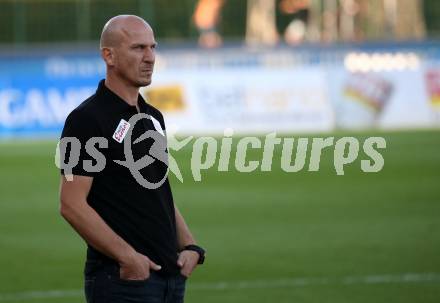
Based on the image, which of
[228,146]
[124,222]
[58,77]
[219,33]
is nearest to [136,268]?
[124,222]

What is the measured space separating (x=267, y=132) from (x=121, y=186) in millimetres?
22540

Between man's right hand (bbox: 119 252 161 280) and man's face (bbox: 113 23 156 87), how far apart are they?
31.8 inches

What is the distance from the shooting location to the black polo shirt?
5297 mm

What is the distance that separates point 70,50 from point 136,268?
24.4 metres

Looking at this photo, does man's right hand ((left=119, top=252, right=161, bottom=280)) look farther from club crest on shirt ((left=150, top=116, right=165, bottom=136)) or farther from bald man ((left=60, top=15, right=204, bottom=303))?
club crest on shirt ((left=150, top=116, right=165, bottom=136))

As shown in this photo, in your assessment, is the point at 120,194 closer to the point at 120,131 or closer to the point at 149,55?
the point at 120,131

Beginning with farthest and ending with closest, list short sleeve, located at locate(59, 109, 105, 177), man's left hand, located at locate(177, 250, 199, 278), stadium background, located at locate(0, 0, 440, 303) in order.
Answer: stadium background, located at locate(0, 0, 440, 303) → man's left hand, located at locate(177, 250, 199, 278) → short sleeve, located at locate(59, 109, 105, 177)

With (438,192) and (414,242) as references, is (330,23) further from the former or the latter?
(414,242)

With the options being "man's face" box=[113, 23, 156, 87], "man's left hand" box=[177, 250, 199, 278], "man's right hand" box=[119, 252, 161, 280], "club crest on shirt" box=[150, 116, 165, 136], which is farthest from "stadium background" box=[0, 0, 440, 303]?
"man's face" box=[113, 23, 156, 87]

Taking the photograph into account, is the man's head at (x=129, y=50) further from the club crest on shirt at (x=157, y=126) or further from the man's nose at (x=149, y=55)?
the club crest on shirt at (x=157, y=126)

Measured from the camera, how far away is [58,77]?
28391 mm

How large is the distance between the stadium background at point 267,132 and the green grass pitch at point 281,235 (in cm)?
3

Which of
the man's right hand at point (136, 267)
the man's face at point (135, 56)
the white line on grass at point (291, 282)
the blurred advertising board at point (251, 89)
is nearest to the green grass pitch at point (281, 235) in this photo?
the white line on grass at point (291, 282)

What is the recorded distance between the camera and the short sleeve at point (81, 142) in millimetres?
5258
